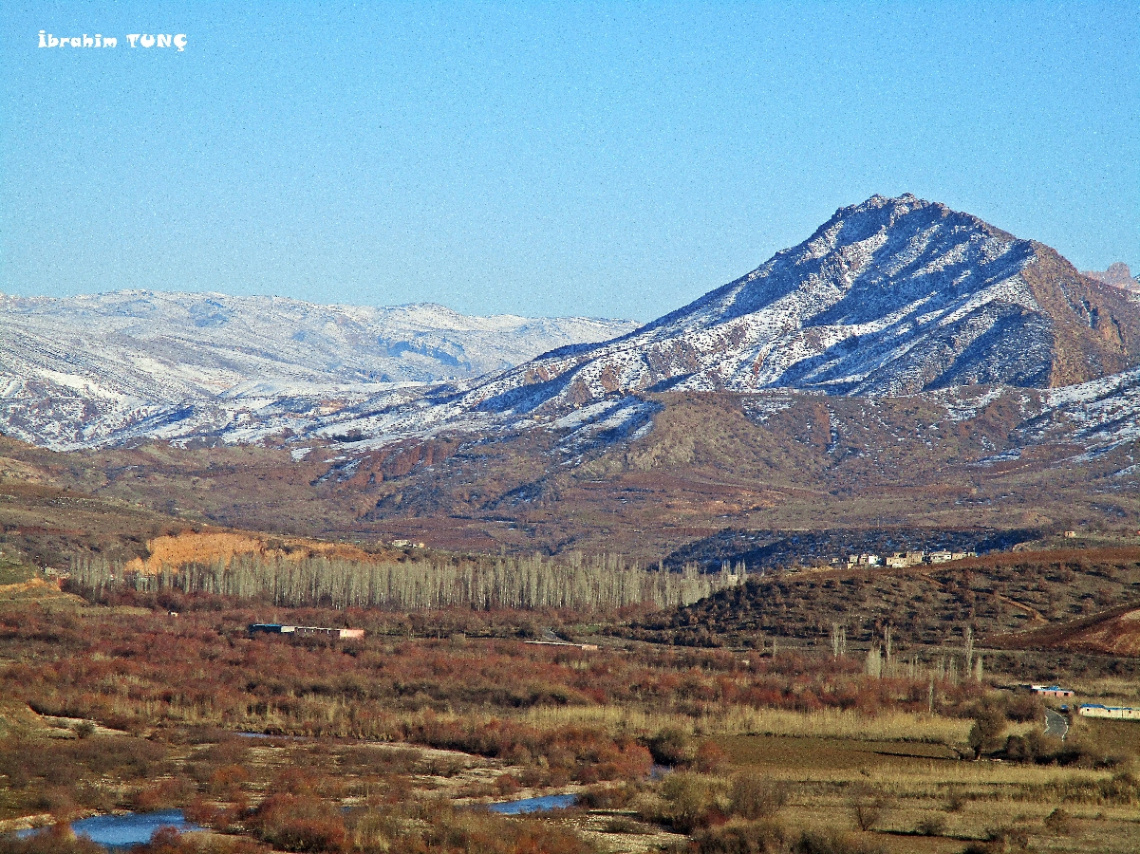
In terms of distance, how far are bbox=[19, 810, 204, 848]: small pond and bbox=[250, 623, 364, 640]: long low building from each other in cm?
5771

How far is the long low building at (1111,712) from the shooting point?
78188 mm

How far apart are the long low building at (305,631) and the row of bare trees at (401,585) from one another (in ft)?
70.6

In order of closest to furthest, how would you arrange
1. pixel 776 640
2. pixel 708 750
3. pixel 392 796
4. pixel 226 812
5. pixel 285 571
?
pixel 226 812, pixel 392 796, pixel 708 750, pixel 776 640, pixel 285 571

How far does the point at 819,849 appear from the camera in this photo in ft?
147

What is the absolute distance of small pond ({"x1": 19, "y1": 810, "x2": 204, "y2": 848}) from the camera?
48.8 metres

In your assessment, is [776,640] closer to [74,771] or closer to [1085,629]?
[1085,629]

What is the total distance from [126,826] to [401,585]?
92.8 m

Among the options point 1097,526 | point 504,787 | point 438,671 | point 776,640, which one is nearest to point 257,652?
point 438,671

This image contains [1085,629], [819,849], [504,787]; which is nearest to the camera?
[819,849]

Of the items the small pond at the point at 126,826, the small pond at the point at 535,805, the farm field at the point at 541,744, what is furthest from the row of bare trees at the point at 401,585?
the small pond at the point at 126,826

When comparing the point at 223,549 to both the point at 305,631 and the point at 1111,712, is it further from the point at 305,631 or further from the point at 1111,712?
the point at 1111,712

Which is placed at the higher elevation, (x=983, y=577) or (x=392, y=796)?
(x=983, y=577)

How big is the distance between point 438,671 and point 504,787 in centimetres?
3385

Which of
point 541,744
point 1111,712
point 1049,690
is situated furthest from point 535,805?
point 1049,690
